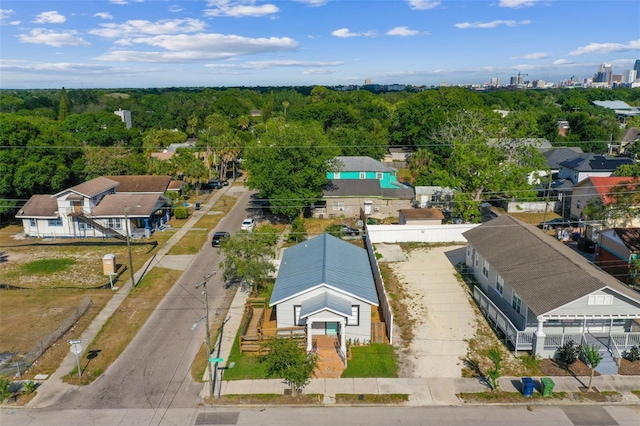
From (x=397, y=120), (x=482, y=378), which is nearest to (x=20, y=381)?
(x=482, y=378)

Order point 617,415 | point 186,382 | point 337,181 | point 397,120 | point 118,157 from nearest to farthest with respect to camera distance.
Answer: point 617,415 < point 186,382 < point 337,181 < point 118,157 < point 397,120

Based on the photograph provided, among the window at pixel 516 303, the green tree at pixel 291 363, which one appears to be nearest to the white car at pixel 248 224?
the green tree at pixel 291 363

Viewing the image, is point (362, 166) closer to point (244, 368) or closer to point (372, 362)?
point (372, 362)

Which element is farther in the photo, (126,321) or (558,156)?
(558,156)

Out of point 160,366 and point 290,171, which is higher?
point 290,171

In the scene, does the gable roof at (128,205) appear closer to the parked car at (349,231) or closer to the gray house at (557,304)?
the parked car at (349,231)

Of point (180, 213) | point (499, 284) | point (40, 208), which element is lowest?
point (499, 284)

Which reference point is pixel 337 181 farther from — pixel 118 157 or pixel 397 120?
pixel 397 120

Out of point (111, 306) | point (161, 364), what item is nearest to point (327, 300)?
point (161, 364)
